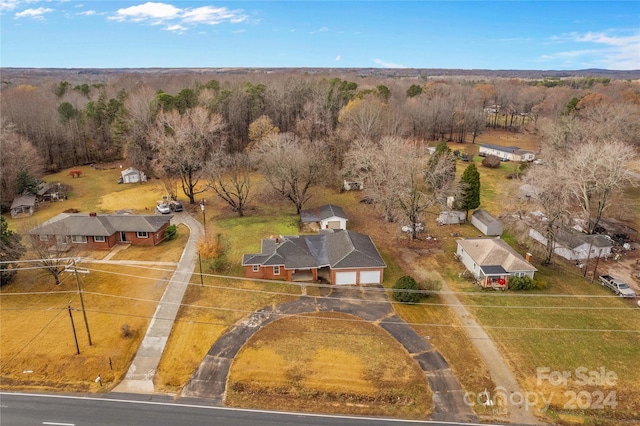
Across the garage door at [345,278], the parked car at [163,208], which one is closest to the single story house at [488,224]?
the garage door at [345,278]

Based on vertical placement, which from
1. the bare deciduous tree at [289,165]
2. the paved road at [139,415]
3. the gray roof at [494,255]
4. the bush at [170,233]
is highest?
the bare deciduous tree at [289,165]

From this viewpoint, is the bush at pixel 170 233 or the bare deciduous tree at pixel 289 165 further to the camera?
the bare deciduous tree at pixel 289 165

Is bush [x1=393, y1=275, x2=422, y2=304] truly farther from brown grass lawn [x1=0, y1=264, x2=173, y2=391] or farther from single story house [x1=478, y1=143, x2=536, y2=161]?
single story house [x1=478, y1=143, x2=536, y2=161]

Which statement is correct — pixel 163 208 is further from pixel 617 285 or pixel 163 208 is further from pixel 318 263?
pixel 617 285

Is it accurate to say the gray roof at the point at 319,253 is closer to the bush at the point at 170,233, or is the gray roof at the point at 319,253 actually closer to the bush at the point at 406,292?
the bush at the point at 406,292

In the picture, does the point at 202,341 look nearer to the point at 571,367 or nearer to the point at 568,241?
the point at 571,367

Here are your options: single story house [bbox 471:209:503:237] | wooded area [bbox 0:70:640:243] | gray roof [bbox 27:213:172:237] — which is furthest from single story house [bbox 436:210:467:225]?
gray roof [bbox 27:213:172:237]
